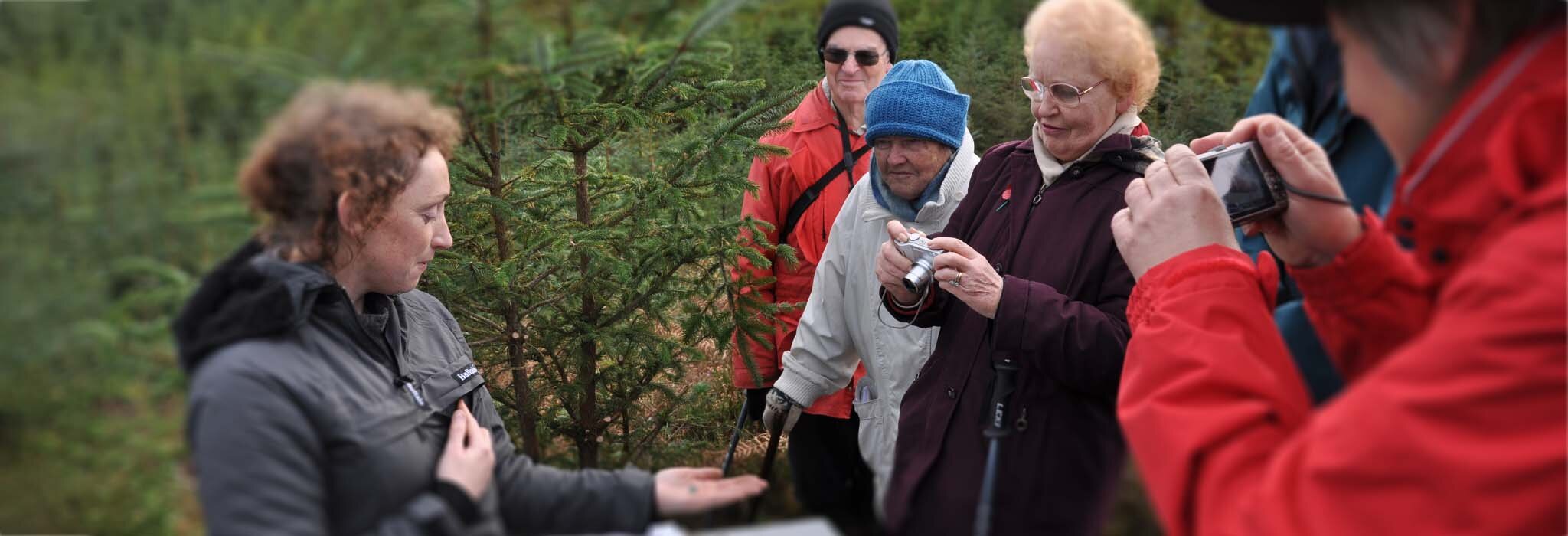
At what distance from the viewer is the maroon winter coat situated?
8.36 ft

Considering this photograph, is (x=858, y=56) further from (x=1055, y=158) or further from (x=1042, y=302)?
(x=1042, y=302)

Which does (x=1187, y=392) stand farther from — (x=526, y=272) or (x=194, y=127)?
(x=526, y=272)

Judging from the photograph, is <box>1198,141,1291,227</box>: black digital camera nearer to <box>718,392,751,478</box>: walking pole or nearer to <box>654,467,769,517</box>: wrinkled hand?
<box>654,467,769,517</box>: wrinkled hand

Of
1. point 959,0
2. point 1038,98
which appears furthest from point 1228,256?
point 959,0

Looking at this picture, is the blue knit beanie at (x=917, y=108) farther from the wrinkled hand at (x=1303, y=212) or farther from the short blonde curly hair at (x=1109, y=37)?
the wrinkled hand at (x=1303, y=212)

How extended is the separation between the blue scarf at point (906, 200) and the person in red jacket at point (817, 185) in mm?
534

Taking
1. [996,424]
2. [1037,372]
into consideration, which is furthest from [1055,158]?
[996,424]

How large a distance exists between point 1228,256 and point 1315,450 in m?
0.49

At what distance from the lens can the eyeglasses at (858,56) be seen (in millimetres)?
4375

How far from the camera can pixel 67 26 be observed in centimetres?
188

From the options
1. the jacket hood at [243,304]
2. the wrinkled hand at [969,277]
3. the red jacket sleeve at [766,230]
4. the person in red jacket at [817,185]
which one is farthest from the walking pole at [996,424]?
the jacket hood at [243,304]

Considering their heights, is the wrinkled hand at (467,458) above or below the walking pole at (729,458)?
above

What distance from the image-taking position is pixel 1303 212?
6.09 ft

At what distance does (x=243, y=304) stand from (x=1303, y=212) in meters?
1.97
